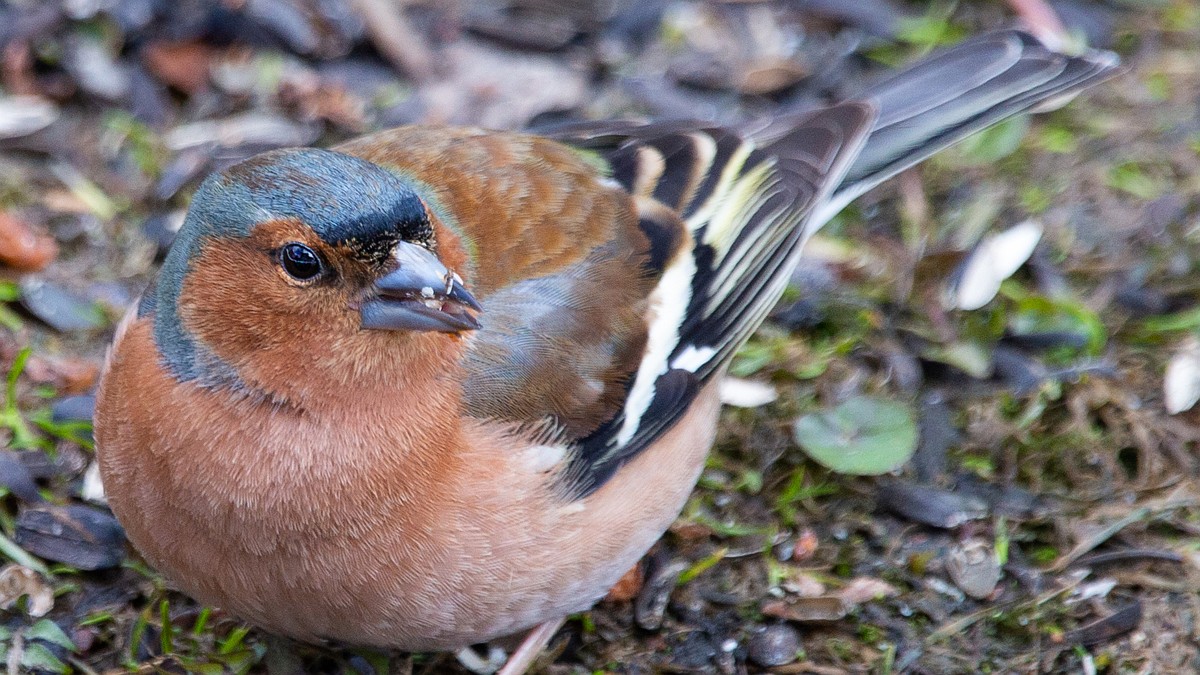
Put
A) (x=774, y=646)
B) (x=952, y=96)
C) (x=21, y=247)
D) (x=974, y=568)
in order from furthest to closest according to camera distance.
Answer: (x=21, y=247) → (x=952, y=96) → (x=974, y=568) → (x=774, y=646)

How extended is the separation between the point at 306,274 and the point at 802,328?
7.31 ft

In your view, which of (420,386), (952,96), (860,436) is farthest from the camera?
(952,96)

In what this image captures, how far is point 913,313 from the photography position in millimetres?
4516

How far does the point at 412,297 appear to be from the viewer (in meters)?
2.76

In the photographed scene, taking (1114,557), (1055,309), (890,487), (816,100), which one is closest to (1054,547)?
(1114,557)

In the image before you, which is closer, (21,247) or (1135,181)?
(21,247)

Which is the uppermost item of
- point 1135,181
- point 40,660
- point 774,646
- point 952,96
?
point 952,96

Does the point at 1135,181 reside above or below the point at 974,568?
above

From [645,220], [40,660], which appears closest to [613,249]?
[645,220]

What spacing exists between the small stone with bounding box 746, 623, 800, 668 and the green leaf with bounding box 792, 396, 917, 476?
0.56m

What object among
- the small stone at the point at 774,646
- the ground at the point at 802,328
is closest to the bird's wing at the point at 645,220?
the ground at the point at 802,328

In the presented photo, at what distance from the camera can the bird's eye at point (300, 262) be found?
8.96ft

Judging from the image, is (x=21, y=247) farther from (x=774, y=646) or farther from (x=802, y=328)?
(x=774, y=646)

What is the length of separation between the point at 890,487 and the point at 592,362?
3.98 feet
